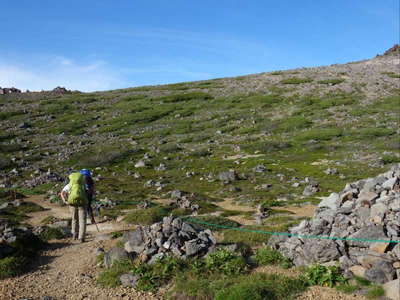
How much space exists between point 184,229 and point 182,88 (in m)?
81.5

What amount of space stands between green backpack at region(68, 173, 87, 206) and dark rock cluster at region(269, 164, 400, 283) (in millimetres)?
8047

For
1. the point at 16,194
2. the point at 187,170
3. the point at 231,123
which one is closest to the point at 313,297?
the point at 16,194

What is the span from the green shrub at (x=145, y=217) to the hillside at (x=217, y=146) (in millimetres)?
59

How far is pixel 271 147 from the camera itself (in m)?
45.0

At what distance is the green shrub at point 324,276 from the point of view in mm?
11373

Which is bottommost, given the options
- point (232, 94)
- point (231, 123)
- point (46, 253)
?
point (46, 253)

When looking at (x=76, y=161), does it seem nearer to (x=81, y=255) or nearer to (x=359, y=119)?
(x=81, y=255)

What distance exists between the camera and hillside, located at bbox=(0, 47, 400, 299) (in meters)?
25.1

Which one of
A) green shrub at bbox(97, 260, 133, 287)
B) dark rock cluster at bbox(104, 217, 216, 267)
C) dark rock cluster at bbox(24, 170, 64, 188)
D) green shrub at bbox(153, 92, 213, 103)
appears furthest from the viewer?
green shrub at bbox(153, 92, 213, 103)

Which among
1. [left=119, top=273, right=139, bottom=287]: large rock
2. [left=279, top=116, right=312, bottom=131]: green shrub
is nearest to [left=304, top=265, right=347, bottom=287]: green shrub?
[left=119, top=273, right=139, bottom=287]: large rock

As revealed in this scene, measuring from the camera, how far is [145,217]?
20.1 meters

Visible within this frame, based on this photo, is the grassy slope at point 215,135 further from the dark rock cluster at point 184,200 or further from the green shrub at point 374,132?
the dark rock cluster at point 184,200

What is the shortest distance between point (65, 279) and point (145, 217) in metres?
7.59

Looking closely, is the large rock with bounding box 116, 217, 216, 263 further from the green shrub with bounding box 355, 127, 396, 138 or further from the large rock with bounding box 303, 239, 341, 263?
the green shrub with bounding box 355, 127, 396, 138
